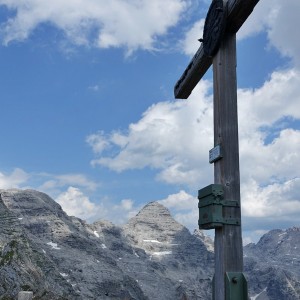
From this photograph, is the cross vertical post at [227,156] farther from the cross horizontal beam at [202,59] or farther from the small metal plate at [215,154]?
the cross horizontal beam at [202,59]

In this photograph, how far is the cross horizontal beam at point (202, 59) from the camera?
20.9ft

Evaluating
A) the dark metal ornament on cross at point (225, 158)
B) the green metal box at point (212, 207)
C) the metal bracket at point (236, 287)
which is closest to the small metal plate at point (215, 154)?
the dark metal ornament on cross at point (225, 158)

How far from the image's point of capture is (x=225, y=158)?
21.0ft

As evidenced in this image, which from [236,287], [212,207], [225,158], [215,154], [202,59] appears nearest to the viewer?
[236,287]

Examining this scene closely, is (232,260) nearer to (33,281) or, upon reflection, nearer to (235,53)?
(235,53)

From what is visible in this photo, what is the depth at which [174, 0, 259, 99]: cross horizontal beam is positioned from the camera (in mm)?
6363

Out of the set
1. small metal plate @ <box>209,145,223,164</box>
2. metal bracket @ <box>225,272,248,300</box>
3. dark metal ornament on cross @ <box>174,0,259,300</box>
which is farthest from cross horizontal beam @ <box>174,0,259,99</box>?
metal bracket @ <box>225,272,248,300</box>

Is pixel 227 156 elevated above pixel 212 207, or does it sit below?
above

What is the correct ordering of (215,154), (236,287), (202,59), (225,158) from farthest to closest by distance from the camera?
(202,59) < (215,154) < (225,158) < (236,287)

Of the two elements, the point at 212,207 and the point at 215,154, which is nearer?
the point at 212,207

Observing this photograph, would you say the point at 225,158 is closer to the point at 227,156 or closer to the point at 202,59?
the point at 227,156

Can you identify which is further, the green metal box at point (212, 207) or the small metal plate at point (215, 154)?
the small metal plate at point (215, 154)

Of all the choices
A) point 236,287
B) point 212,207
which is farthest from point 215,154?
point 236,287

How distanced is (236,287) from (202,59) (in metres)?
3.34
